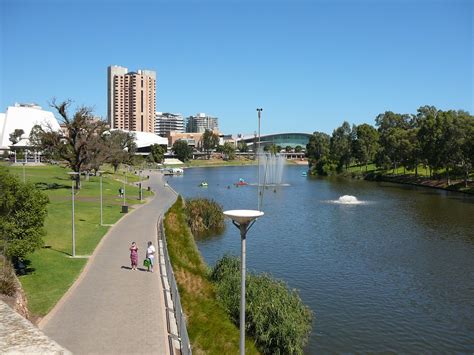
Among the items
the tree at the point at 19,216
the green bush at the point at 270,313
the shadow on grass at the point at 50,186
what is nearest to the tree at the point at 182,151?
the shadow on grass at the point at 50,186

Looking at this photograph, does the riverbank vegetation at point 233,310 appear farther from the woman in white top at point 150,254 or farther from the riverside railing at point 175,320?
the woman in white top at point 150,254

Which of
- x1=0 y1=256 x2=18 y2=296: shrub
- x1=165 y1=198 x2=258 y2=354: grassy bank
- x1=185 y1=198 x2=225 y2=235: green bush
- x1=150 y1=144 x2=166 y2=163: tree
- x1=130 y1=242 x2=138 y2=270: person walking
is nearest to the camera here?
x1=165 y1=198 x2=258 y2=354: grassy bank

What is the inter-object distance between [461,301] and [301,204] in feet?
124

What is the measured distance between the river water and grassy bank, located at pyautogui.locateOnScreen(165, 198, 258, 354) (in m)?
3.58

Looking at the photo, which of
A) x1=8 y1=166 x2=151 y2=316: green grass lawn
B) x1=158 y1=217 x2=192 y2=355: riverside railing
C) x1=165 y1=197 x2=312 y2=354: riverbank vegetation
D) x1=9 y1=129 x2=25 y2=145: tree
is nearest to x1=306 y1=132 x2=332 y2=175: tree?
x1=9 y1=129 x2=25 y2=145: tree

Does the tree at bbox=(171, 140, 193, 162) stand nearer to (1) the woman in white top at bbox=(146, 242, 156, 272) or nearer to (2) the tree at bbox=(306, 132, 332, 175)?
(2) the tree at bbox=(306, 132, 332, 175)

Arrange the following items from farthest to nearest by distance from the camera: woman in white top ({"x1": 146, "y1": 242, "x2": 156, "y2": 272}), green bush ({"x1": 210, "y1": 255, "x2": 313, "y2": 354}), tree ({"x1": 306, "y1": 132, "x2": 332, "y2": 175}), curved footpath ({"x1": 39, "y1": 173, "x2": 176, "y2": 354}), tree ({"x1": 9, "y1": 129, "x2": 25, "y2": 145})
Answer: tree ({"x1": 306, "y1": 132, "x2": 332, "y2": 175})
tree ({"x1": 9, "y1": 129, "x2": 25, "y2": 145})
woman in white top ({"x1": 146, "y1": 242, "x2": 156, "y2": 272})
green bush ({"x1": 210, "y1": 255, "x2": 313, "y2": 354})
curved footpath ({"x1": 39, "y1": 173, "x2": 176, "y2": 354})

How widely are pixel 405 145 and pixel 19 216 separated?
84933mm

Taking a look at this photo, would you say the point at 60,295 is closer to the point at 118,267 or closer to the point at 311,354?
the point at 118,267

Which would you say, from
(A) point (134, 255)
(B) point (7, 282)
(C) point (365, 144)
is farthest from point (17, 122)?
(B) point (7, 282)

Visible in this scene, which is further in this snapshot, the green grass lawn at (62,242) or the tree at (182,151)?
the tree at (182,151)

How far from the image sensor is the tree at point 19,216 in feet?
66.7

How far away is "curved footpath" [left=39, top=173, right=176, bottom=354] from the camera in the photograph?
1434cm

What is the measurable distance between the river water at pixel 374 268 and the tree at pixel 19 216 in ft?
40.1
